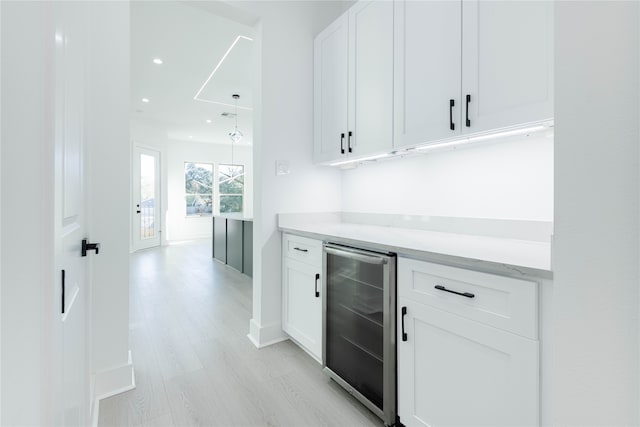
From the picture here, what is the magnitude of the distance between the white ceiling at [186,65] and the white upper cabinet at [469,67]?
4.46 feet

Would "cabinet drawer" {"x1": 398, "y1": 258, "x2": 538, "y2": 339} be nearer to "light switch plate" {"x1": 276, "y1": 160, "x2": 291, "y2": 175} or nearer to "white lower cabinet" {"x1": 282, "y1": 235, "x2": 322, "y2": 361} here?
"white lower cabinet" {"x1": 282, "y1": 235, "x2": 322, "y2": 361}

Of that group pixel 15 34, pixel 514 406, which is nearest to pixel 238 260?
pixel 514 406

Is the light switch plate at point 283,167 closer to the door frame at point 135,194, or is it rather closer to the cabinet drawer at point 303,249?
the cabinet drawer at point 303,249

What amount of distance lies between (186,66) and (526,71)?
13.1 ft

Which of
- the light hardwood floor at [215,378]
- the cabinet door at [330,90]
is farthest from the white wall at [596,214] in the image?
the cabinet door at [330,90]

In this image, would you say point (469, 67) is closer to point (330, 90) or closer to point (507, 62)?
point (507, 62)

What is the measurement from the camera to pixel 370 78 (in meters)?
2.01

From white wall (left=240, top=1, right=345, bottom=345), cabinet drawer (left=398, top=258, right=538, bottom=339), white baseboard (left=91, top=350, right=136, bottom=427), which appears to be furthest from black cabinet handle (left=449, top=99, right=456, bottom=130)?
white baseboard (left=91, top=350, right=136, bottom=427)

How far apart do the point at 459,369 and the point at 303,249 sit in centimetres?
121

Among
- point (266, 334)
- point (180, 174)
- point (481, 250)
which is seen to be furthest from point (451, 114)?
point (180, 174)

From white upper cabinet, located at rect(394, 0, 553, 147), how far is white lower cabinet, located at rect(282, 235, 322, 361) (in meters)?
0.93

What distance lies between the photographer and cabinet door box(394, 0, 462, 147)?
1521 millimetres

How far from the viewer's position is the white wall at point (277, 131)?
234cm

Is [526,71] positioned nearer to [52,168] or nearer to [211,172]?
[52,168]
